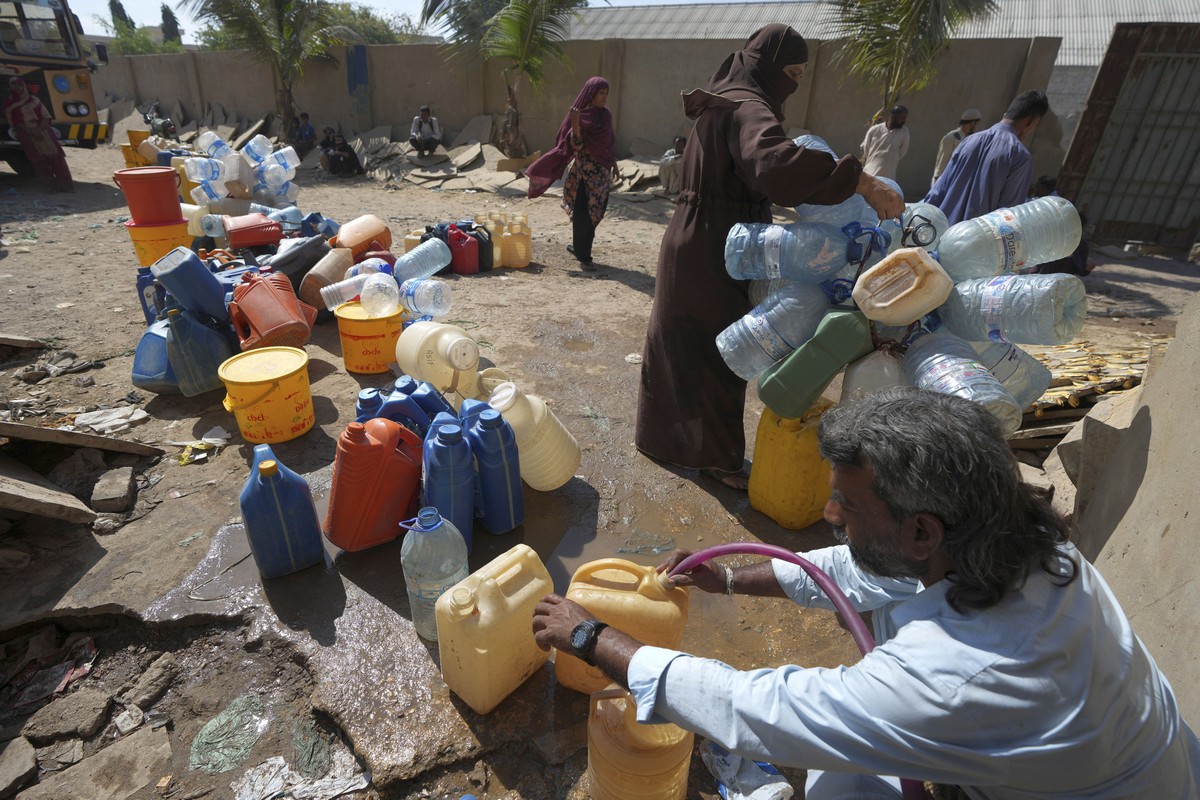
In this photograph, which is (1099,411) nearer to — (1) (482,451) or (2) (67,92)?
(1) (482,451)

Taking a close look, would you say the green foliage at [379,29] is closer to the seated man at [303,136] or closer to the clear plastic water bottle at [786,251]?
the seated man at [303,136]

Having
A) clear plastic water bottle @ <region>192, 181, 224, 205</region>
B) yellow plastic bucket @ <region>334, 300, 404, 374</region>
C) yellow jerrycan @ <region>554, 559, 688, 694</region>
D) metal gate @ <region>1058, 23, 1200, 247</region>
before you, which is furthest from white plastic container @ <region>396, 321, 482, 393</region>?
metal gate @ <region>1058, 23, 1200, 247</region>

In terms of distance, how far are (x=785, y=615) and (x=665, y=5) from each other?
2351 centimetres

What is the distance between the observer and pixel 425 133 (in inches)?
523

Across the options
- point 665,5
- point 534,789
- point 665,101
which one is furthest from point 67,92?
point 665,5

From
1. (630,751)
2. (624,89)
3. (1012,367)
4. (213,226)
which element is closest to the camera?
(630,751)

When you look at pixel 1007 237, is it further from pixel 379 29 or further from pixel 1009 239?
pixel 379 29

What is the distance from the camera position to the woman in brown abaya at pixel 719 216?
7.73 feet

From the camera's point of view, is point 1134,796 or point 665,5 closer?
point 1134,796

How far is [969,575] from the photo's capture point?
111 centimetres

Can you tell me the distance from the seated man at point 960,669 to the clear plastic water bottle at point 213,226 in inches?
226

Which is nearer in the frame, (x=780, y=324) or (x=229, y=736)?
(x=229, y=736)

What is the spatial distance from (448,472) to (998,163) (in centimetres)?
413

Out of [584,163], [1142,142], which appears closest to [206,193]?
[584,163]
